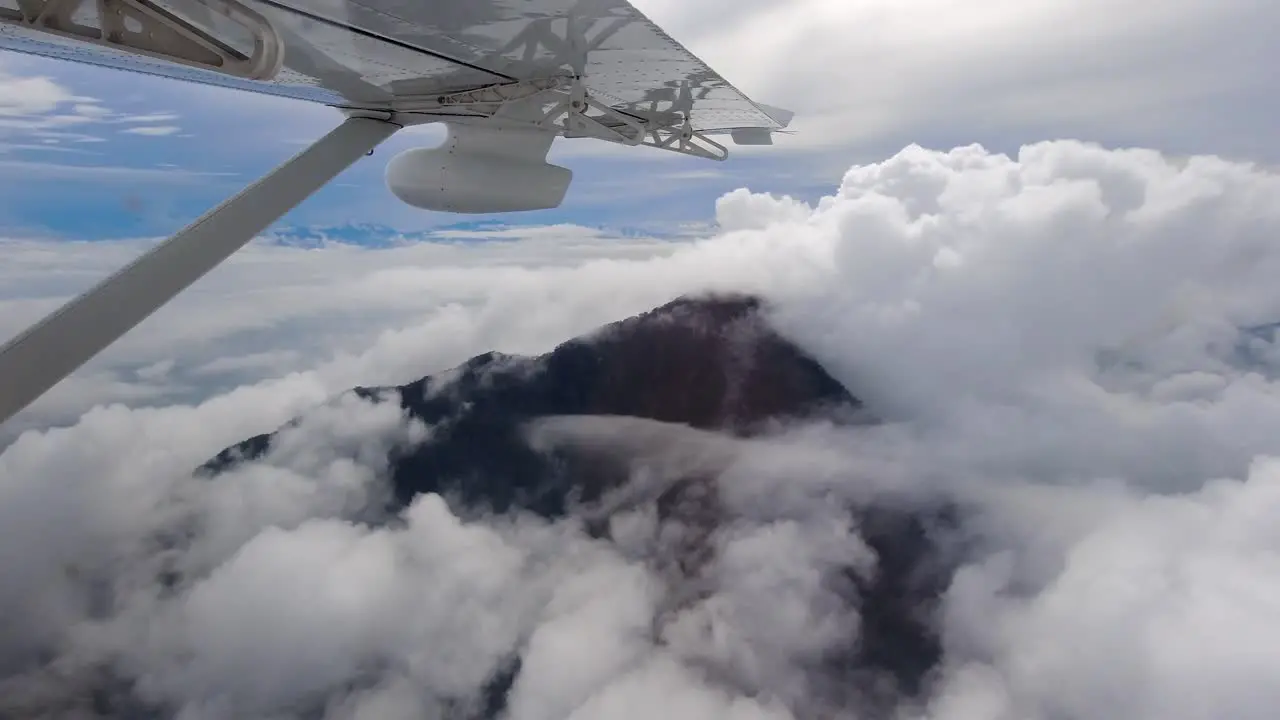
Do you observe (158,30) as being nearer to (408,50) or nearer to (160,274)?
(408,50)

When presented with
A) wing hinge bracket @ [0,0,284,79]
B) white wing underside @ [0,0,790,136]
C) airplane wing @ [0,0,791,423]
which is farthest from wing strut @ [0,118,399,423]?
wing hinge bracket @ [0,0,284,79]

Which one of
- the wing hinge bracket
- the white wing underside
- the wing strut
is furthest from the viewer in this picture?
the wing strut

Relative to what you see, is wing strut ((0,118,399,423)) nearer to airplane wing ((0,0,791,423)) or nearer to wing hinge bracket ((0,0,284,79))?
airplane wing ((0,0,791,423))

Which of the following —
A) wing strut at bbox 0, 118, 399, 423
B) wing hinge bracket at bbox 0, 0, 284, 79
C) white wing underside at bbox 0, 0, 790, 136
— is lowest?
wing strut at bbox 0, 118, 399, 423

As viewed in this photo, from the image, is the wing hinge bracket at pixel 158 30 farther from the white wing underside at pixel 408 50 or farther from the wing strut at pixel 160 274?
the wing strut at pixel 160 274

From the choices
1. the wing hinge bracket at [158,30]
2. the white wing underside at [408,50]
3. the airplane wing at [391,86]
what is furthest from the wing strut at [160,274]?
the wing hinge bracket at [158,30]

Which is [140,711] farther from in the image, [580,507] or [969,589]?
[969,589]
